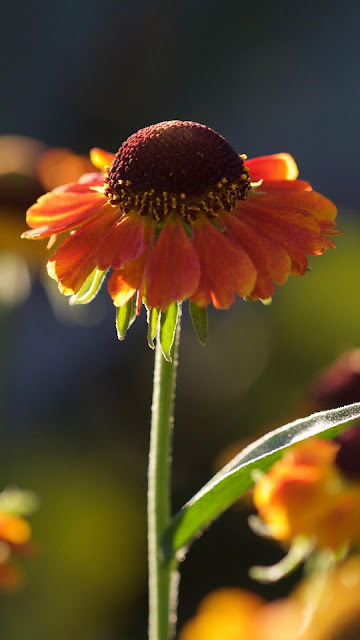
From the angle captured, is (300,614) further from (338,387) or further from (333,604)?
(338,387)

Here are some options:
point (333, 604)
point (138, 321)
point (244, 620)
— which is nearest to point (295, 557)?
point (333, 604)

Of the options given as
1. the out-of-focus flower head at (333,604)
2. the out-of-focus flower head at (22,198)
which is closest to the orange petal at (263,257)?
the out-of-focus flower head at (333,604)

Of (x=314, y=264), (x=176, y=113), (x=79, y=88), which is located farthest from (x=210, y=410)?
(x=79, y=88)

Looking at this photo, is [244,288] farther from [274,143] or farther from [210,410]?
[274,143]

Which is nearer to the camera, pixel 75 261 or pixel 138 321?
pixel 75 261

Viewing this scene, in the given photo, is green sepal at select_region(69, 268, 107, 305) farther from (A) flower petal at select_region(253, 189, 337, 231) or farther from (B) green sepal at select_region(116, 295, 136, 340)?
(A) flower petal at select_region(253, 189, 337, 231)

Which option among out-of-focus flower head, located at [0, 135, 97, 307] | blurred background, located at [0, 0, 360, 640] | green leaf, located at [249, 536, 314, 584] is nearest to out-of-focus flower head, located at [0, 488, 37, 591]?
blurred background, located at [0, 0, 360, 640]
